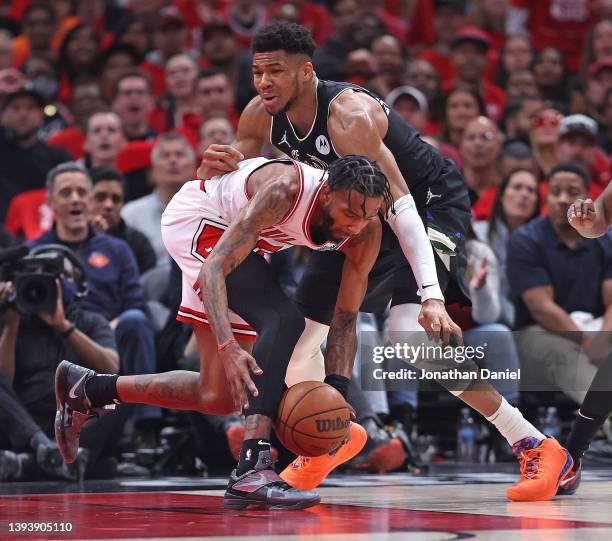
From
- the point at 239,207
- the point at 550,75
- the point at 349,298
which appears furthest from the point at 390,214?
the point at 550,75

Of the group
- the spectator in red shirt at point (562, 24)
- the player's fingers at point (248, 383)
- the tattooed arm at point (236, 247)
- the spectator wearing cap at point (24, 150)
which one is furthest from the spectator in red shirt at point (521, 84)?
the player's fingers at point (248, 383)

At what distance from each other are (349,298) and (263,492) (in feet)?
3.00

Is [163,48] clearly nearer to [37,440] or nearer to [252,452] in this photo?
[37,440]

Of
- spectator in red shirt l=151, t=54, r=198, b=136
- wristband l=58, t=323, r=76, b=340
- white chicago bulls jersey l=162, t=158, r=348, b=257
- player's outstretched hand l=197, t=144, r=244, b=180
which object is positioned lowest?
wristband l=58, t=323, r=76, b=340

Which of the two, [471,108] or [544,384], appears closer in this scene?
[544,384]

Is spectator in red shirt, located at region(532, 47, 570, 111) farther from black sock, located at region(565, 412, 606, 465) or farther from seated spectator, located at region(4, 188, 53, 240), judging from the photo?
black sock, located at region(565, 412, 606, 465)

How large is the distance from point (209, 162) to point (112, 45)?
6.16 metres

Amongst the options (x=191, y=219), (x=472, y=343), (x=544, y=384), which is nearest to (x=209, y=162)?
(x=191, y=219)

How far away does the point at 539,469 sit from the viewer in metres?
4.95

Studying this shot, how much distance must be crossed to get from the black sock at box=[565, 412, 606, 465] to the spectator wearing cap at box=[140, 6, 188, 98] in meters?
6.51

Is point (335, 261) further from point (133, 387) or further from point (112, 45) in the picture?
point (112, 45)

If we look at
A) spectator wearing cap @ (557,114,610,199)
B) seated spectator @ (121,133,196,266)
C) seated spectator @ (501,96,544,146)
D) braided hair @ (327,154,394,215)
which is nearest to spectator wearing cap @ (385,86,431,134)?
seated spectator @ (501,96,544,146)

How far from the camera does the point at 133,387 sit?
4.73 metres

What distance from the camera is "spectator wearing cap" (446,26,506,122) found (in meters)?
10.7
